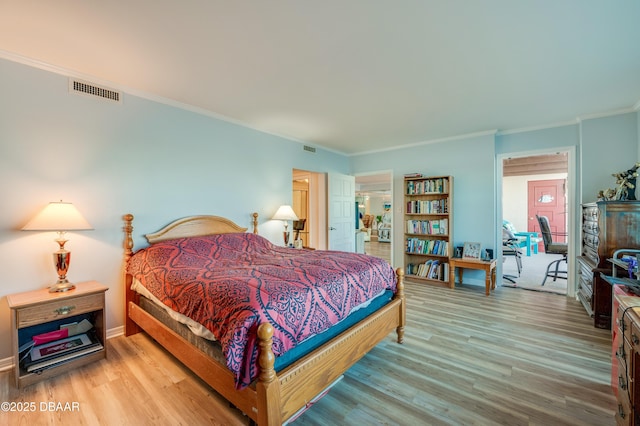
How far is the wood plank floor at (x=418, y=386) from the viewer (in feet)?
5.50

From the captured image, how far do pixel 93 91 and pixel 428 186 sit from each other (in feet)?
15.7

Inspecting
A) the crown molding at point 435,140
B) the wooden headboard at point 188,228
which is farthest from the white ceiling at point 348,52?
the wooden headboard at point 188,228

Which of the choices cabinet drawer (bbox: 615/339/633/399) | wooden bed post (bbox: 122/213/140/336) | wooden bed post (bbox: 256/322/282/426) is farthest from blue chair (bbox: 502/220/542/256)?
wooden bed post (bbox: 122/213/140/336)

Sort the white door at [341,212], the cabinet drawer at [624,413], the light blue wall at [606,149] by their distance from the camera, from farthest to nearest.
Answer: the white door at [341,212] < the light blue wall at [606,149] < the cabinet drawer at [624,413]

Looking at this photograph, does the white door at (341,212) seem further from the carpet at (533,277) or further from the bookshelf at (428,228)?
the carpet at (533,277)

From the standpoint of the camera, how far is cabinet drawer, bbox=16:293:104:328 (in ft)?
6.48

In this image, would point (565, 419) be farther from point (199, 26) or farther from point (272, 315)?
point (199, 26)

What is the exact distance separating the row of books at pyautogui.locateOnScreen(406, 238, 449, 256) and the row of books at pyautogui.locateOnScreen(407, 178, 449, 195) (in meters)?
0.89

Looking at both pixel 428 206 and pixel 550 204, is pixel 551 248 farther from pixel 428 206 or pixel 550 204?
pixel 550 204

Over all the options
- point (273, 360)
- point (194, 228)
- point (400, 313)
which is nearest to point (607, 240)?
point (400, 313)

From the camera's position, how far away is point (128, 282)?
2758 mm

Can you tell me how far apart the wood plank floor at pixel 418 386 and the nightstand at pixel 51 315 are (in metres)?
0.09

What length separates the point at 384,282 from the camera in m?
2.50

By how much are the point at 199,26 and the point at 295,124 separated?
85.7 inches
